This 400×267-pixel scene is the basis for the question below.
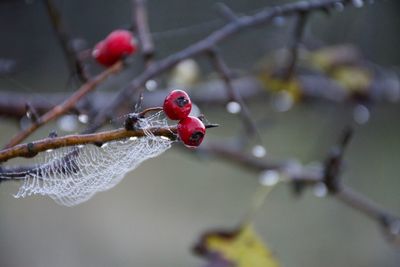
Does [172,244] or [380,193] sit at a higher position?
[380,193]

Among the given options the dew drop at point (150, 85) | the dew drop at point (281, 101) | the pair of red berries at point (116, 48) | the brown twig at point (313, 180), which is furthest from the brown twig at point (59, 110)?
the dew drop at point (281, 101)

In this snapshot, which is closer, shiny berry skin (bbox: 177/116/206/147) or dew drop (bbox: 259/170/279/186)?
shiny berry skin (bbox: 177/116/206/147)

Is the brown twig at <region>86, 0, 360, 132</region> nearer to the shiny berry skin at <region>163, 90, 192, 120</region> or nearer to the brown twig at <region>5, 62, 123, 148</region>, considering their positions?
the brown twig at <region>5, 62, 123, 148</region>

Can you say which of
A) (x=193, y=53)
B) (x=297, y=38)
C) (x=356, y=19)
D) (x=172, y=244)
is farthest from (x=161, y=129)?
(x=172, y=244)

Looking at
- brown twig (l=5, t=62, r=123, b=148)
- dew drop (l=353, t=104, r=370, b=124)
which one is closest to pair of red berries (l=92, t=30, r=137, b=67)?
brown twig (l=5, t=62, r=123, b=148)

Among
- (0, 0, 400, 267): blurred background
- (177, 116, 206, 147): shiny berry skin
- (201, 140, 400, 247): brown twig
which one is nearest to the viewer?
(177, 116, 206, 147): shiny berry skin

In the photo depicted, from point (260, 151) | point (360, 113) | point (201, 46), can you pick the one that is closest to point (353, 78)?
point (360, 113)

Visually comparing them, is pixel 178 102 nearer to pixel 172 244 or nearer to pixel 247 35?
pixel 247 35
